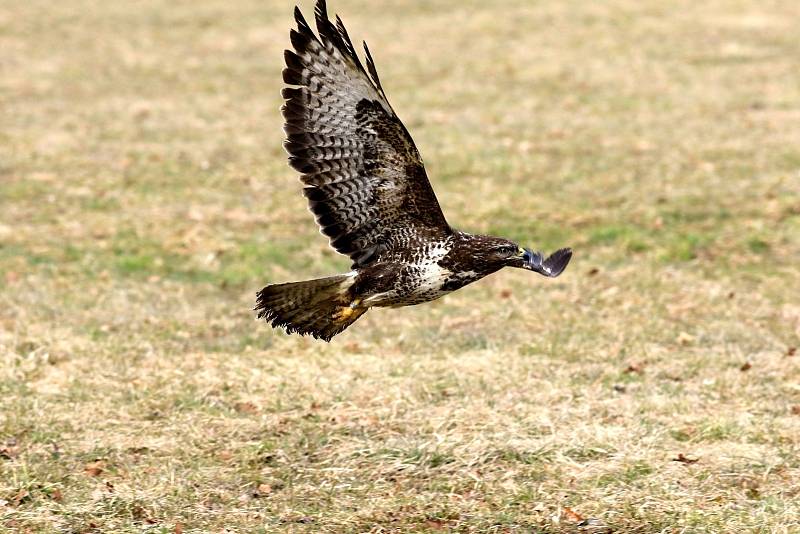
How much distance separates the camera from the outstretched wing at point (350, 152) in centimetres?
657

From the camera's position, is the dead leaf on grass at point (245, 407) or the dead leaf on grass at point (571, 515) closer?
the dead leaf on grass at point (571, 515)

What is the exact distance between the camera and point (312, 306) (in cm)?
684

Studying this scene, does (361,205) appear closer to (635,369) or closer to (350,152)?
(350,152)

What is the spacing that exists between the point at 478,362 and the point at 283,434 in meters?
1.77

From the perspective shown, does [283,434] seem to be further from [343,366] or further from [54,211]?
[54,211]

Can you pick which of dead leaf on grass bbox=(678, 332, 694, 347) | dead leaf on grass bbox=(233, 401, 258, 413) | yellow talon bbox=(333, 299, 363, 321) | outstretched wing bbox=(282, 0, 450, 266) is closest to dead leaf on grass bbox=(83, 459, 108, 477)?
dead leaf on grass bbox=(233, 401, 258, 413)

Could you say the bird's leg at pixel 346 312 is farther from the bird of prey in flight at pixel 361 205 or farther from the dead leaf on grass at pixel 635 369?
the dead leaf on grass at pixel 635 369

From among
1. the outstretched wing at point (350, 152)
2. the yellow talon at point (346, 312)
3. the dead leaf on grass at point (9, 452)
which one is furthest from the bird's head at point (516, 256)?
the dead leaf on grass at point (9, 452)

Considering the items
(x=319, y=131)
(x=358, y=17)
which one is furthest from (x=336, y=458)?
(x=358, y=17)

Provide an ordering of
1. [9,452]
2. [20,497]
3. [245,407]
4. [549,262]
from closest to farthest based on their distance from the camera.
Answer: [20,497] → [549,262] → [9,452] → [245,407]

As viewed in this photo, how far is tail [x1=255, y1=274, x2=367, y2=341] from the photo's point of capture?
6.76m

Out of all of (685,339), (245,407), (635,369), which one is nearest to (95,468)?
(245,407)

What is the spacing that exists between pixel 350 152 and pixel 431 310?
3.54 metres

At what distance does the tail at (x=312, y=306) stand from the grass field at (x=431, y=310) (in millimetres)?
758
